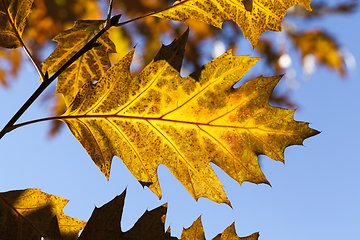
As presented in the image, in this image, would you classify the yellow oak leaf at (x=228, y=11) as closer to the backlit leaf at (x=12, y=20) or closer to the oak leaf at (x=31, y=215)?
the backlit leaf at (x=12, y=20)

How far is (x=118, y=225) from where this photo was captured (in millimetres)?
570

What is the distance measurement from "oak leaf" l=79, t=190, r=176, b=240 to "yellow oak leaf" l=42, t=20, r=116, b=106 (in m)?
0.30

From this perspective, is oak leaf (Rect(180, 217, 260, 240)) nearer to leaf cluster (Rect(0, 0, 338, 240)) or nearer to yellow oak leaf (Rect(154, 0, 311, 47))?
leaf cluster (Rect(0, 0, 338, 240))

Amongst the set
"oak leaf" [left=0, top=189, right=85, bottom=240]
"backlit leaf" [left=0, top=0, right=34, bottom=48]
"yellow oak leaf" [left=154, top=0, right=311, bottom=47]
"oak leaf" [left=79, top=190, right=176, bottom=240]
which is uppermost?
"backlit leaf" [left=0, top=0, right=34, bottom=48]

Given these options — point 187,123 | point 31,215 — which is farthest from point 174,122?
point 31,215

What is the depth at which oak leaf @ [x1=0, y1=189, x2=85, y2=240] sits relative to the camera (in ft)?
2.04

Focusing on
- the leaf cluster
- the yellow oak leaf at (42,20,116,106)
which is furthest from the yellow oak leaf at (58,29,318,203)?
the yellow oak leaf at (42,20,116,106)

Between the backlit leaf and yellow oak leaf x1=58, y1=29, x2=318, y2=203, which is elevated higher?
the backlit leaf

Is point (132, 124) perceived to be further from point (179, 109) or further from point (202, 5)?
point (202, 5)

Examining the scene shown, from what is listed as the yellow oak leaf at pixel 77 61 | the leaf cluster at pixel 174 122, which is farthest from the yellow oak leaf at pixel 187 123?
the yellow oak leaf at pixel 77 61

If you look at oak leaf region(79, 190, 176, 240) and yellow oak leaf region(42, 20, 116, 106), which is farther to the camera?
yellow oak leaf region(42, 20, 116, 106)

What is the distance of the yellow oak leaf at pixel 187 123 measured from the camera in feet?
2.17

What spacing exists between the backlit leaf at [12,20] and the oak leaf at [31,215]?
1.08 feet

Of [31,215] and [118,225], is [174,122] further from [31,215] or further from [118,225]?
[31,215]
